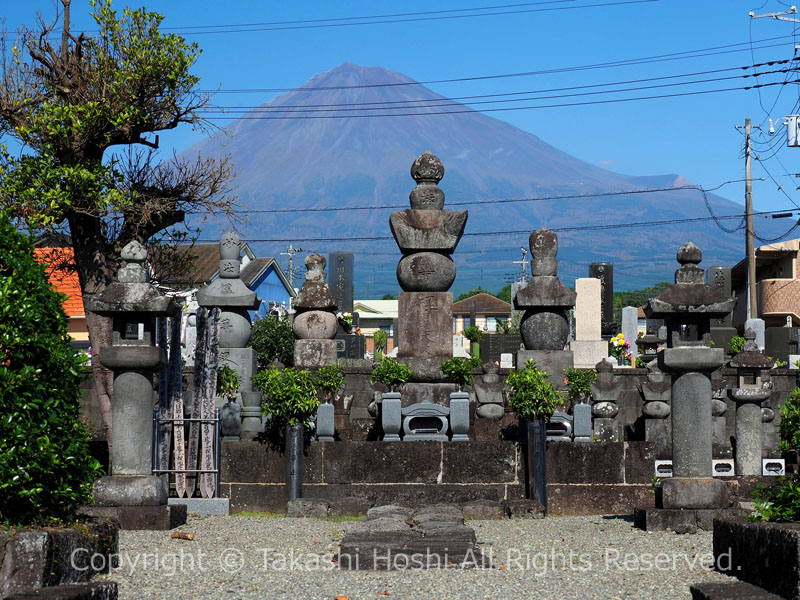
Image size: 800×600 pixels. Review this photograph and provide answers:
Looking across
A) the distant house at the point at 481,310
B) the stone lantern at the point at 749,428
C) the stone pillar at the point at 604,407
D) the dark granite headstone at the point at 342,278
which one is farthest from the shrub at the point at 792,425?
the distant house at the point at 481,310

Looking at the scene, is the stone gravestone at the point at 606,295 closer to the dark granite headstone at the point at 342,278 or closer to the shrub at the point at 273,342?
the shrub at the point at 273,342

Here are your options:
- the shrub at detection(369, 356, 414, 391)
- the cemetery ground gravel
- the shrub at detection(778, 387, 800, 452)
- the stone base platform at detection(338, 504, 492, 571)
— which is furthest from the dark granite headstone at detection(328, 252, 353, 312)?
the shrub at detection(778, 387, 800, 452)

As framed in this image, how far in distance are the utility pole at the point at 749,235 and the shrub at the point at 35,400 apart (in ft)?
111

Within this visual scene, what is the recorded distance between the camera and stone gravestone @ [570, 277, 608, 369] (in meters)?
28.2

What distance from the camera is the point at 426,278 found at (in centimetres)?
1708

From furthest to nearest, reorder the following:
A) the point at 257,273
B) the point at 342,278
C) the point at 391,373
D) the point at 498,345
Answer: the point at 257,273
the point at 342,278
the point at 498,345
the point at 391,373

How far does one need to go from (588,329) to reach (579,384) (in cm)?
1179

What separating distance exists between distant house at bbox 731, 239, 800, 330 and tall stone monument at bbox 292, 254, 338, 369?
26512mm

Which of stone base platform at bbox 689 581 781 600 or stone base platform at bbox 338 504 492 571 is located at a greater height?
stone base platform at bbox 689 581 781 600

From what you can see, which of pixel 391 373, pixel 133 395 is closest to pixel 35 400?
pixel 133 395

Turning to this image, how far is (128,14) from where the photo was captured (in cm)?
1839

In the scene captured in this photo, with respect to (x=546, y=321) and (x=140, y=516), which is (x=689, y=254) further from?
(x=546, y=321)

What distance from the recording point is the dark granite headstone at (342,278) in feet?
152

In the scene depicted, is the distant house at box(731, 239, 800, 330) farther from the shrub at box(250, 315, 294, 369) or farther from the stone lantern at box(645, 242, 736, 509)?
the stone lantern at box(645, 242, 736, 509)
